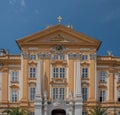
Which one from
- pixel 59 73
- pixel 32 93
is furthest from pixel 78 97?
pixel 32 93

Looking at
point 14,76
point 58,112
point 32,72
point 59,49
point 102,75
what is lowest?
point 58,112

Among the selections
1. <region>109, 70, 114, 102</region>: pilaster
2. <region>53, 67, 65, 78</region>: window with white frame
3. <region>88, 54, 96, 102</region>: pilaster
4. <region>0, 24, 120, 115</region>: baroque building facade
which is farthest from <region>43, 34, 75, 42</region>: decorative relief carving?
<region>109, 70, 114, 102</region>: pilaster

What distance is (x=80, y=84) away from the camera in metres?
76.9

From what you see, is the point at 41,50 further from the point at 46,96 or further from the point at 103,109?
the point at 103,109

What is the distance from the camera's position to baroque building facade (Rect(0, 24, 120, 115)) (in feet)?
253

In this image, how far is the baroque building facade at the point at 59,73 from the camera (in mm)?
77000

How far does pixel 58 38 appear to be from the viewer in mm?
78625

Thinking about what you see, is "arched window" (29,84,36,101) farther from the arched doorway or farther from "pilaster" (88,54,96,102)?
"pilaster" (88,54,96,102)

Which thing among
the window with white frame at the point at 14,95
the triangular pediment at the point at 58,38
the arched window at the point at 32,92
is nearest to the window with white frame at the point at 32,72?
the arched window at the point at 32,92

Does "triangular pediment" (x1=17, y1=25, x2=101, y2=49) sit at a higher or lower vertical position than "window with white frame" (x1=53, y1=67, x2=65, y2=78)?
higher

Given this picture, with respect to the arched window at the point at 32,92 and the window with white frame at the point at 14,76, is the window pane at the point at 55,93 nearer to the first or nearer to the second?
the arched window at the point at 32,92

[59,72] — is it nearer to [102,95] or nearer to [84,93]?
[84,93]

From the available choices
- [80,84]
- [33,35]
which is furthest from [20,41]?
[80,84]

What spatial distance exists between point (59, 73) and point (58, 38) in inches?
257
